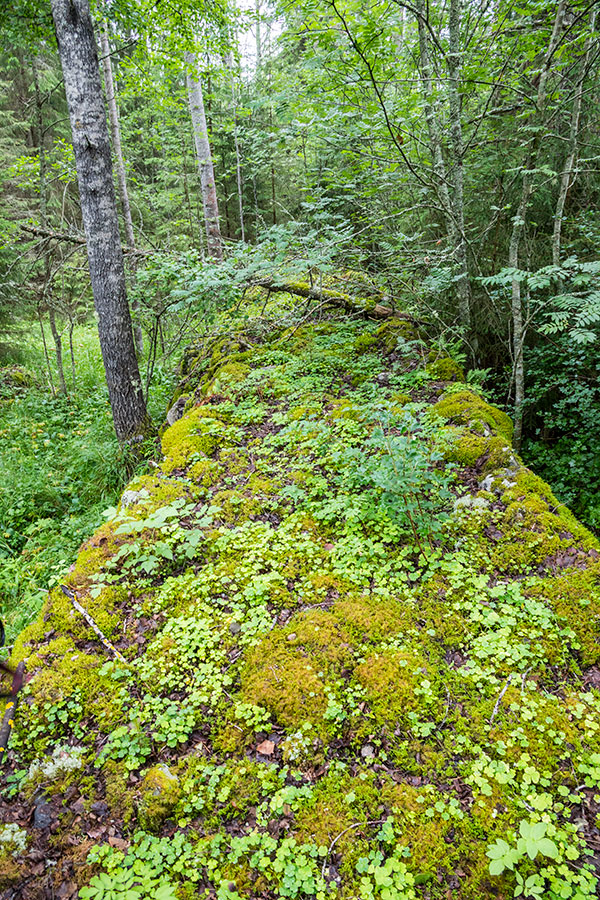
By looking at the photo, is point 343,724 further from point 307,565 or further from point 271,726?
point 307,565

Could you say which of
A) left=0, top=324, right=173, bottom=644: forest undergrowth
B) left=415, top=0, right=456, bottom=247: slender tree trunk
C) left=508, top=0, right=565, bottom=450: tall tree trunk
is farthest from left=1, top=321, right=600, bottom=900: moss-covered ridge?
left=415, top=0, right=456, bottom=247: slender tree trunk

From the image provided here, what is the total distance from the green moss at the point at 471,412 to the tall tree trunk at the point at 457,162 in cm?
161

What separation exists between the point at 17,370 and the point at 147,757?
10863mm

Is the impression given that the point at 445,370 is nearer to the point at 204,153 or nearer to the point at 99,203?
the point at 99,203

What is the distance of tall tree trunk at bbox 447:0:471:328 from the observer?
4832 mm

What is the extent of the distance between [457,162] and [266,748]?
604 centimetres

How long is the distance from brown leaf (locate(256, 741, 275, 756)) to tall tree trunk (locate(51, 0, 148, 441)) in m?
4.73

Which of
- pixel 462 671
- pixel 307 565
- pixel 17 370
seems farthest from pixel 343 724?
pixel 17 370

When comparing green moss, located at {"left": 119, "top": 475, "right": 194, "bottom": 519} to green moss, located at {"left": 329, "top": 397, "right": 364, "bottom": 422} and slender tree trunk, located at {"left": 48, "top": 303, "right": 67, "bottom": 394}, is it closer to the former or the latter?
green moss, located at {"left": 329, "top": 397, "right": 364, "bottom": 422}

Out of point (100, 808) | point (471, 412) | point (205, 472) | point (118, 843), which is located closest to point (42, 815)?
point (100, 808)

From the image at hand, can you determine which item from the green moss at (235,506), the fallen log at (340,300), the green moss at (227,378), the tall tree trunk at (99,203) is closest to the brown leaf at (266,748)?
the green moss at (235,506)

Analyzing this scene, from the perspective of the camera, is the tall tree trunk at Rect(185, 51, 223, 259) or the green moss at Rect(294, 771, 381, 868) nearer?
the green moss at Rect(294, 771, 381, 868)

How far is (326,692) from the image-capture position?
238 centimetres

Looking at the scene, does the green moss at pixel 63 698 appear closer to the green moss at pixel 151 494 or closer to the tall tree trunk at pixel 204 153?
the green moss at pixel 151 494
